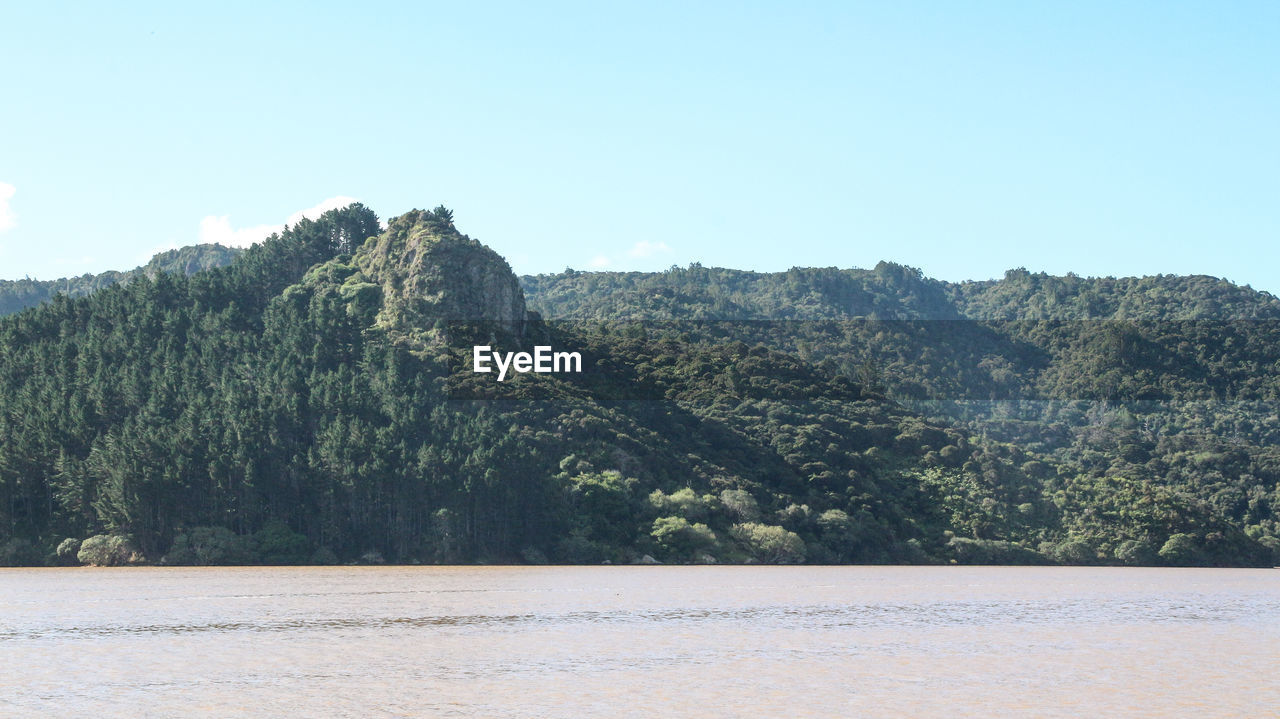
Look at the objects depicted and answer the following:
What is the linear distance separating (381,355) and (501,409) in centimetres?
1752

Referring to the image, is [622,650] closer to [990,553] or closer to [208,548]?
[208,548]

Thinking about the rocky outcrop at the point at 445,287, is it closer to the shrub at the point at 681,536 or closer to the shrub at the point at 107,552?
the shrub at the point at 681,536

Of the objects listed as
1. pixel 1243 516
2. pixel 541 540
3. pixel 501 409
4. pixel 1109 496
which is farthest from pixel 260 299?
pixel 1243 516

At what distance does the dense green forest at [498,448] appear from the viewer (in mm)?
108250

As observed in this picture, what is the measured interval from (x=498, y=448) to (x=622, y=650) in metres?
71.8

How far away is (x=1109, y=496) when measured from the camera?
130 m

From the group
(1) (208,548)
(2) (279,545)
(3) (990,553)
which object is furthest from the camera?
(3) (990,553)

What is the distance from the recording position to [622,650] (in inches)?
1690

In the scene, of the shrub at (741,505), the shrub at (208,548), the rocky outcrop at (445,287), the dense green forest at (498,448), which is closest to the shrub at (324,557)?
the dense green forest at (498,448)

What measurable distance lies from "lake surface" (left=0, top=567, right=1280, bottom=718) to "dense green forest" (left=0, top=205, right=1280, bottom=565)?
3100cm

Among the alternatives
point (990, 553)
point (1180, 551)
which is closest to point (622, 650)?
point (990, 553)

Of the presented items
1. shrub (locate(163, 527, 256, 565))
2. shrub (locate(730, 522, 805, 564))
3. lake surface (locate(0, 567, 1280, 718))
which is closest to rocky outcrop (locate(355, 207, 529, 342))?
shrub (locate(730, 522, 805, 564))

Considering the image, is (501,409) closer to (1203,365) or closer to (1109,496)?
(1109,496)

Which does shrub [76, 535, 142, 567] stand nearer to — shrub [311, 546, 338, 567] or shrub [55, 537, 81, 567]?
shrub [55, 537, 81, 567]
